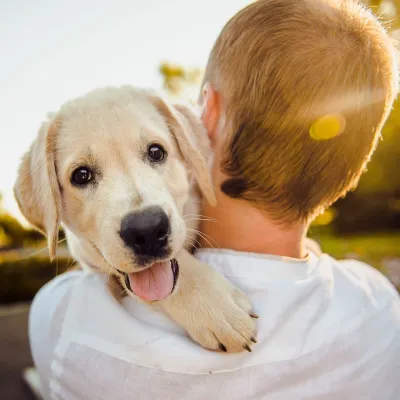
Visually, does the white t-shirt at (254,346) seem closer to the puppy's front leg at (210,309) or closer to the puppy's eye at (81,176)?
the puppy's front leg at (210,309)

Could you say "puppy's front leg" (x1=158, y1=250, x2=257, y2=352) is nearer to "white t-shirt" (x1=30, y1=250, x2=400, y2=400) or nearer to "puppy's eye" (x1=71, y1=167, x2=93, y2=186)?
"white t-shirt" (x1=30, y1=250, x2=400, y2=400)

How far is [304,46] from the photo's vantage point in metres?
2.14

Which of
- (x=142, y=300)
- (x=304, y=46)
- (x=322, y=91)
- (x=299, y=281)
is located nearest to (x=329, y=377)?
(x=299, y=281)

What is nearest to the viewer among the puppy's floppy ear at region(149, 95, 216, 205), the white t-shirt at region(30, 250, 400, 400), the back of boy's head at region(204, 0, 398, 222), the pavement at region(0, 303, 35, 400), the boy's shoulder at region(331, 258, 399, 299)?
the white t-shirt at region(30, 250, 400, 400)

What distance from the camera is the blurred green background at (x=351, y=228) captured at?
13.1 meters

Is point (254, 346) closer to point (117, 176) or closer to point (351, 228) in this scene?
point (117, 176)

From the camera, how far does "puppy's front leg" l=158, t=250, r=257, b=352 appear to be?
203cm

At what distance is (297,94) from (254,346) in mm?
1107

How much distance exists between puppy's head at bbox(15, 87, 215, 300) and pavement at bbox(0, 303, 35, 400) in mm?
4694

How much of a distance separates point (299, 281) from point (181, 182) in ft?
3.15

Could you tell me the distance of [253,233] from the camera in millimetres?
2400

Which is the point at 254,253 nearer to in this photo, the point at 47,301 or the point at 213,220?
the point at 213,220

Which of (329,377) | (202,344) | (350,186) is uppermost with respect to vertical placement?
(350,186)

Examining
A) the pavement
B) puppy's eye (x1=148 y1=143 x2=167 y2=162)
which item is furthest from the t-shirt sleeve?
the pavement
